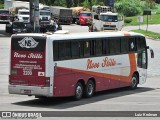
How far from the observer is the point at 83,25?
97.8 m

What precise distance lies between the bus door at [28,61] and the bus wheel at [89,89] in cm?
300

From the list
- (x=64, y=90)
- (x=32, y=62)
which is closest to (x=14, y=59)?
(x=32, y=62)

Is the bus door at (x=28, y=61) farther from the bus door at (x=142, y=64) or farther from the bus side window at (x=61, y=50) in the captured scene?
the bus door at (x=142, y=64)

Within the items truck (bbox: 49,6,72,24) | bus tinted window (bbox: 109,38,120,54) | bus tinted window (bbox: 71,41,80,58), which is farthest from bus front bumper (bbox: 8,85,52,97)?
truck (bbox: 49,6,72,24)

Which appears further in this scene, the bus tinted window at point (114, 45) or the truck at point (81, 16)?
the truck at point (81, 16)

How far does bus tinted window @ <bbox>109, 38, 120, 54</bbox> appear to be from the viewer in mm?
26078

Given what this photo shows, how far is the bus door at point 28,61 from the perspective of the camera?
2167 centimetres

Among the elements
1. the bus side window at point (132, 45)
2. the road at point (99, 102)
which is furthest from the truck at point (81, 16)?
the bus side window at point (132, 45)

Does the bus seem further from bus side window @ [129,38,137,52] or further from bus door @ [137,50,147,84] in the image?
bus door @ [137,50,147,84]

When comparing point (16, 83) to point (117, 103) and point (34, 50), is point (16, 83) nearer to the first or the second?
point (34, 50)

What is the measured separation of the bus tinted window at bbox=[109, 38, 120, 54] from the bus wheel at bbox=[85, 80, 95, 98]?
7.59 feet

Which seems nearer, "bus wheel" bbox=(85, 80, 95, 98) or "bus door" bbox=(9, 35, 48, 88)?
"bus door" bbox=(9, 35, 48, 88)

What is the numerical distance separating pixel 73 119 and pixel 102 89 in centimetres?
786

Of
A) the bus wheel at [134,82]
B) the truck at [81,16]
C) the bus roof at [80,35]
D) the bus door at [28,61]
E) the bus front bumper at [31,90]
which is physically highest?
the bus roof at [80,35]
